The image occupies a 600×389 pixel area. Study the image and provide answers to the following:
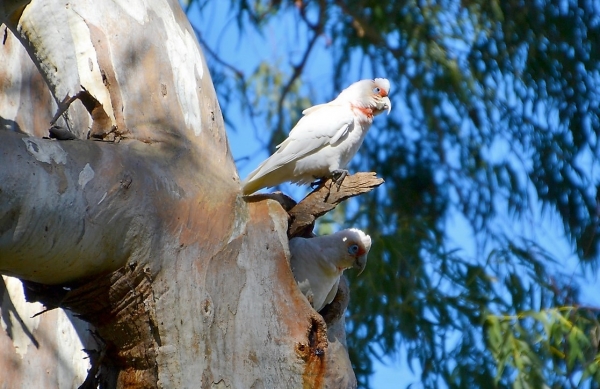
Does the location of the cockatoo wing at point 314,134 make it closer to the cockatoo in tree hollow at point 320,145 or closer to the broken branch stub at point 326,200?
the cockatoo in tree hollow at point 320,145

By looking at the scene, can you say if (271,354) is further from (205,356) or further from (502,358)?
(502,358)

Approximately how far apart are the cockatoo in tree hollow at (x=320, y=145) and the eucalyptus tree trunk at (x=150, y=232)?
1.59ft

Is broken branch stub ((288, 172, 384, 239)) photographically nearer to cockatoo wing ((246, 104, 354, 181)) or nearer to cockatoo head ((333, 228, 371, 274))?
cockatoo wing ((246, 104, 354, 181))

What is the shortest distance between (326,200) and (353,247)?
2.30 feet

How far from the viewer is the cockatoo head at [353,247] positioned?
3062 millimetres

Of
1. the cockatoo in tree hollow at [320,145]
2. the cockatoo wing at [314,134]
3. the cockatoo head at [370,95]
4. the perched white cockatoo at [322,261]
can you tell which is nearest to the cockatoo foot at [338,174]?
the cockatoo in tree hollow at [320,145]

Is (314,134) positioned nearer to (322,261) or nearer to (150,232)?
(322,261)

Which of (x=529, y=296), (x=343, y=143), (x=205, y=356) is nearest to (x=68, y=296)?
(x=205, y=356)

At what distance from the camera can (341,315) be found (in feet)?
9.41

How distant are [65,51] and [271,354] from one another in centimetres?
107

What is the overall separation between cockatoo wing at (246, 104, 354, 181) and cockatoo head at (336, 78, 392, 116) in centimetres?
15

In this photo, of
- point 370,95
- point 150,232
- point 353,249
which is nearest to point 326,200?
point 150,232

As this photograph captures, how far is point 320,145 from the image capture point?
9.68ft

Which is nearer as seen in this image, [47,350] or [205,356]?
[205,356]
